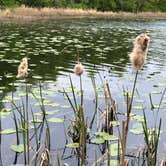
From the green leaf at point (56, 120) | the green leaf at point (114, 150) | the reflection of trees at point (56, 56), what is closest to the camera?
the green leaf at point (114, 150)

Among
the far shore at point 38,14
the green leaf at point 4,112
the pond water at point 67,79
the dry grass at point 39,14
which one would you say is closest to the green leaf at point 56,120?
the pond water at point 67,79

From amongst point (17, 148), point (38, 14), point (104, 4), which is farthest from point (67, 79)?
point (104, 4)

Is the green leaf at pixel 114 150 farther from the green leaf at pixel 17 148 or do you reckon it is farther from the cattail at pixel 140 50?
the cattail at pixel 140 50

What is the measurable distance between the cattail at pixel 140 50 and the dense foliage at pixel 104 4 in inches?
1771

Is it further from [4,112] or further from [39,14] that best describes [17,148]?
[39,14]

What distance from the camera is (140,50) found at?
146 inches

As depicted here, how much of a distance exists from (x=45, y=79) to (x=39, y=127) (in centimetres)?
505

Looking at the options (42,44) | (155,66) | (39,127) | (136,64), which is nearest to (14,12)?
(42,44)

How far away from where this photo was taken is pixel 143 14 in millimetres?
75562

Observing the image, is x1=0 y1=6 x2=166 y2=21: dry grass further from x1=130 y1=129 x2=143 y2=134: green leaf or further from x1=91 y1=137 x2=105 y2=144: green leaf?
x1=91 y1=137 x2=105 y2=144: green leaf

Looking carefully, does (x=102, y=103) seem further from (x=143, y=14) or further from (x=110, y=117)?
(x=143, y=14)

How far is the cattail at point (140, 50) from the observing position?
12.1 ft

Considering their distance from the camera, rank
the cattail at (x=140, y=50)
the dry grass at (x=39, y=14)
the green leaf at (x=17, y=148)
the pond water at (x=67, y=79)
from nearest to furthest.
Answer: the cattail at (x=140, y=50) → the green leaf at (x=17, y=148) → the pond water at (x=67, y=79) → the dry grass at (x=39, y=14)

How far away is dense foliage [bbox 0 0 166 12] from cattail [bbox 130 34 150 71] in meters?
45.0
